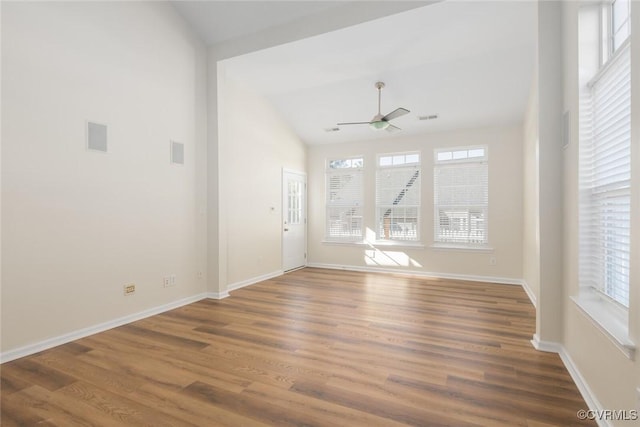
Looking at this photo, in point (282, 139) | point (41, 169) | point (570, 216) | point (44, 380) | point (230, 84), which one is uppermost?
point (230, 84)

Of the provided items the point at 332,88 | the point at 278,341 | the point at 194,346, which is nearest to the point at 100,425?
the point at 194,346

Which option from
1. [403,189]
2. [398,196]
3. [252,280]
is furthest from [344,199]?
[252,280]

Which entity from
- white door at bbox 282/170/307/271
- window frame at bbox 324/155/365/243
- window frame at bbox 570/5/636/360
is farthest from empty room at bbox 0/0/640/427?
window frame at bbox 324/155/365/243

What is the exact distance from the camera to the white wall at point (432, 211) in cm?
558

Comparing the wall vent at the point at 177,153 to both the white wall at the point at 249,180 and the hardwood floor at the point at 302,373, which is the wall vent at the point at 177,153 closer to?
the white wall at the point at 249,180

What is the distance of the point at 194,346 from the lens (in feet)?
9.66

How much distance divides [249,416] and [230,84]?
4.67m

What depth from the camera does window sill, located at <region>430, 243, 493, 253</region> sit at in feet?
18.9

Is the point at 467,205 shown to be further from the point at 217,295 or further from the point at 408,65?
the point at 217,295

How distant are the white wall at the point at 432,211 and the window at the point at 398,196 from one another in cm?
15

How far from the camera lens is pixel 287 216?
6.61 meters

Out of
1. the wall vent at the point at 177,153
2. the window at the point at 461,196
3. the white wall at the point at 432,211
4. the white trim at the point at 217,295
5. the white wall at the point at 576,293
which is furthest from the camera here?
the window at the point at 461,196

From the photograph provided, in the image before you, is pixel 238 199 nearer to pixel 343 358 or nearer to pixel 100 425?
pixel 343 358

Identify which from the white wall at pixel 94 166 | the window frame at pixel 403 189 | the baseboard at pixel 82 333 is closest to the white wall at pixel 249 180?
the white wall at pixel 94 166
